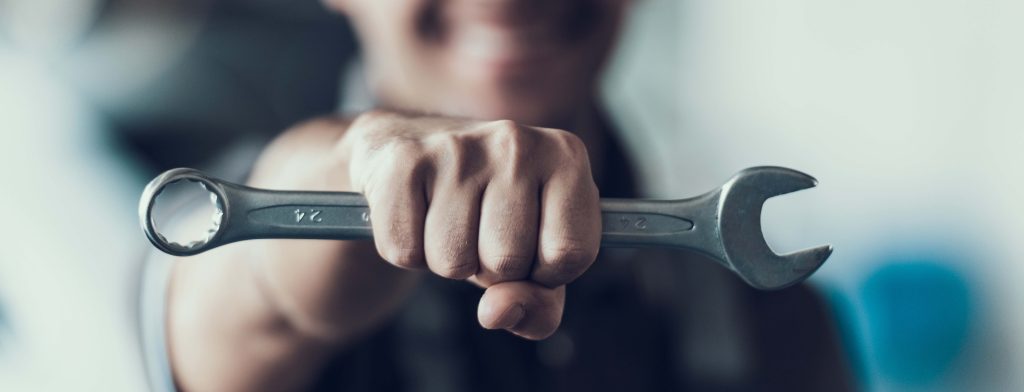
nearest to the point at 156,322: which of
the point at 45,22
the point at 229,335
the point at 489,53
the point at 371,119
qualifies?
the point at 229,335

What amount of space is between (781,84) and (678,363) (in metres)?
0.57

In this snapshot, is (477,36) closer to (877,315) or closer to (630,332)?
(630,332)

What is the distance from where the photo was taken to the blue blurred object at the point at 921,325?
1.01 meters

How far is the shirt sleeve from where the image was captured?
0.42 m

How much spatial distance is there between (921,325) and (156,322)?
2.79 feet

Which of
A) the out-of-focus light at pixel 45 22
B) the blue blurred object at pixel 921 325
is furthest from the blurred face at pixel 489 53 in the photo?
the blue blurred object at pixel 921 325

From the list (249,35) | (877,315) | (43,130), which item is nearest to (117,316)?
(43,130)

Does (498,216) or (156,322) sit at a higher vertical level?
(498,216)

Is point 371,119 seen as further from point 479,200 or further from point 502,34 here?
point 502,34

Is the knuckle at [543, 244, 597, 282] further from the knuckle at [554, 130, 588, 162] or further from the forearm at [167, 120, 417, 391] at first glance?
the forearm at [167, 120, 417, 391]

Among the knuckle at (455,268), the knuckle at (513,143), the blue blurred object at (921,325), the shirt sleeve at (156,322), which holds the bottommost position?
the blue blurred object at (921,325)

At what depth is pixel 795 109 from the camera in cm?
113

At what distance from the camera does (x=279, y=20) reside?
96 centimetres

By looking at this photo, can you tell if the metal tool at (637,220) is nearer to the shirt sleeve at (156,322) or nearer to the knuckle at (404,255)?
the knuckle at (404,255)
